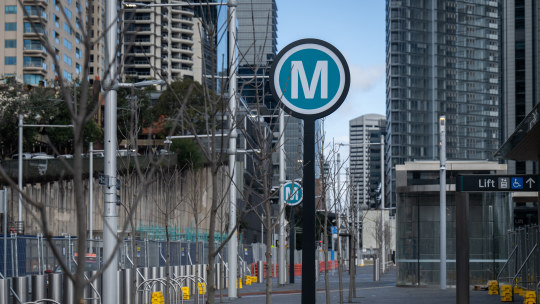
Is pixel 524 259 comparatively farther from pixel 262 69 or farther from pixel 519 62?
pixel 519 62

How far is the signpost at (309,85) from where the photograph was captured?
8281 millimetres

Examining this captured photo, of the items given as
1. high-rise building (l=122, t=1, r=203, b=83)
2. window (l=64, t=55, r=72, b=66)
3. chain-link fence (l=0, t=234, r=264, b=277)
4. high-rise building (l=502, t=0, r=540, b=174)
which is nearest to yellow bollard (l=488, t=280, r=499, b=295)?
chain-link fence (l=0, t=234, r=264, b=277)

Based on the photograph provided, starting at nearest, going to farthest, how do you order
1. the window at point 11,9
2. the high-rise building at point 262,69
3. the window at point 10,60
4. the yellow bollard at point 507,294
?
the high-rise building at point 262,69, the yellow bollard at point 507,294, the window at point 11,9, the window at point 10,60

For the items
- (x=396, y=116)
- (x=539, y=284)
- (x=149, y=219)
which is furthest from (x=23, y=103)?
(x=396, y=116)

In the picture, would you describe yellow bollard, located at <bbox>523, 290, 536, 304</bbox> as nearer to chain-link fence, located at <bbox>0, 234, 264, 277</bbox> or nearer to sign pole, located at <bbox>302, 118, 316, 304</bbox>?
chain-link fence, located at <bbox>0, 234, 264, 277</bbox>

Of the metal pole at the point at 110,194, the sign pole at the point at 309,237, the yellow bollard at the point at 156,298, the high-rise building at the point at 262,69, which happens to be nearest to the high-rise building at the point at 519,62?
the high-rise building at the point at 262,69

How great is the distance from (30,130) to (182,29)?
8949 centimetres

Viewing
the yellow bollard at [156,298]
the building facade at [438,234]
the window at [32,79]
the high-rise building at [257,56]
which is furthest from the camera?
the window at [32,79]

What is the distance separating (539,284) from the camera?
27234 mm

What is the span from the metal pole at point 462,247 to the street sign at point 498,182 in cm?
35

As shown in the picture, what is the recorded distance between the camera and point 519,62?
390ft

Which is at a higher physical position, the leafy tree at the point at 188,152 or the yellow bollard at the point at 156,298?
the leafy tree at the point at 188,152

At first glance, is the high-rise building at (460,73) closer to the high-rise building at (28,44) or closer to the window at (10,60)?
the high-rise building at (28,44)

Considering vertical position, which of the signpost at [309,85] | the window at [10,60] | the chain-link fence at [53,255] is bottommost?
the chain-link fence at [53,255]
